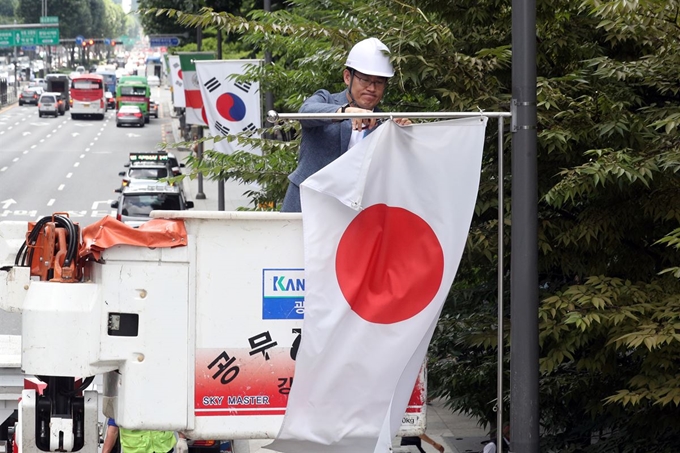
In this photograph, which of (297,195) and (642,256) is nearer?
(297,195)

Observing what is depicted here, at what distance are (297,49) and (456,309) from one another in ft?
11.2

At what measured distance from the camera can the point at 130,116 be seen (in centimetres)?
7106

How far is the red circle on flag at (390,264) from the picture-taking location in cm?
506

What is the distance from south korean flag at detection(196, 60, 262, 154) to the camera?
1611 centimetres

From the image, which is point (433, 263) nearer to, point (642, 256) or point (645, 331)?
point (645, 331)

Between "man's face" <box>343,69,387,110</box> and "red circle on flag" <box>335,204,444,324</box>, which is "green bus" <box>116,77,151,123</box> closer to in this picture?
"man's face" <box>343,69,387,110</box>

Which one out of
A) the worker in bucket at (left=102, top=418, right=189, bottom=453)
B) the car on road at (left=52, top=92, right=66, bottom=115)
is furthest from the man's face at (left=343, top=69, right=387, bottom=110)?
the car on road at (left=52, top=92, right=66, bottom=115)

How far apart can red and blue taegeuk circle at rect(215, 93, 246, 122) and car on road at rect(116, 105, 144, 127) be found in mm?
55994

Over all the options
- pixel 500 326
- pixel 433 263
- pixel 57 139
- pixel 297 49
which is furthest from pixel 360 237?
pixel 57 139

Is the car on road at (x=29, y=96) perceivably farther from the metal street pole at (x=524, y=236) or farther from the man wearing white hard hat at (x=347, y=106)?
the metal street pole at (x=524, y=236)

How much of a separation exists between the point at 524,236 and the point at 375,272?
823mm

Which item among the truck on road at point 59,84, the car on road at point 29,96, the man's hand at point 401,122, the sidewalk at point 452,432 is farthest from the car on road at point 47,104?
the man's hand at point 401,122

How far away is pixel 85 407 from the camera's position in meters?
4.90

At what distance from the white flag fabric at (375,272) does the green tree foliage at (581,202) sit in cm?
103
